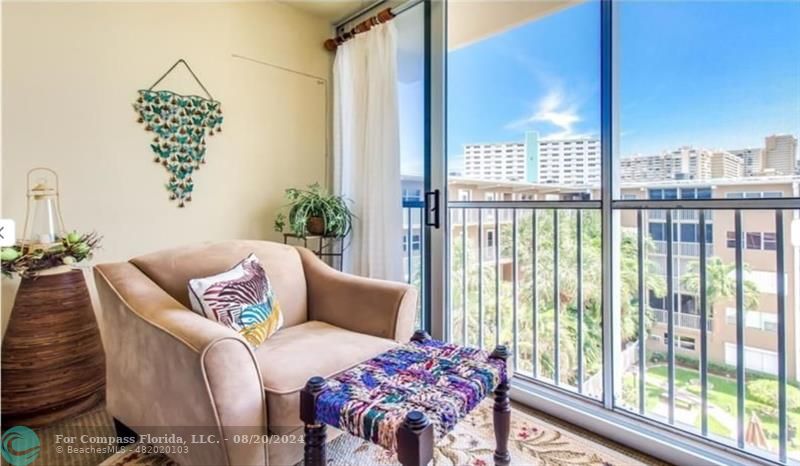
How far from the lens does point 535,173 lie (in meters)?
2.18

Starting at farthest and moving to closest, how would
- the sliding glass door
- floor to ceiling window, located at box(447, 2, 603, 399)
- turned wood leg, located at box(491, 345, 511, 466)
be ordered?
the sliding glass door < floor to ceiling window, located at box(447, 2, 603, 399) < turned wood leg, located at box(491, 345, 511, 466)

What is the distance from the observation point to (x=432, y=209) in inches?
93.7

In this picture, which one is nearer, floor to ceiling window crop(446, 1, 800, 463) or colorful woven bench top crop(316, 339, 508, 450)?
colorful woven bench top crop(316, 339, 508, 450)

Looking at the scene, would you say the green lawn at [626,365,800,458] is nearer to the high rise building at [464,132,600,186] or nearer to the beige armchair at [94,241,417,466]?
the high rise building at [464,132,600,186]

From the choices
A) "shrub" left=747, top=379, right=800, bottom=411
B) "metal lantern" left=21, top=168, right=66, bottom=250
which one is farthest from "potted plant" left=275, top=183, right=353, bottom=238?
"shrub" left=747, top=379, right=800, bottom=411

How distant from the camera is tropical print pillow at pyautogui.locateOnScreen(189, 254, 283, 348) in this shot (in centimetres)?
150

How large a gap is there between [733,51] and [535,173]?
0.91m

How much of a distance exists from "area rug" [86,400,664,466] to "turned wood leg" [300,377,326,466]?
0.40 m

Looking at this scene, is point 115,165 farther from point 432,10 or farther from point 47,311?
point 432,10

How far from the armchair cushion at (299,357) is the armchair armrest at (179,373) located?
56 mm

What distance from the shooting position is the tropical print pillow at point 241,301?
1495mm

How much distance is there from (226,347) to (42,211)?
1.43 m

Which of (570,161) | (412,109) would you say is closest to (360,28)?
(412,109)

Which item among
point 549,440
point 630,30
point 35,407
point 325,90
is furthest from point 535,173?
point 35,407
